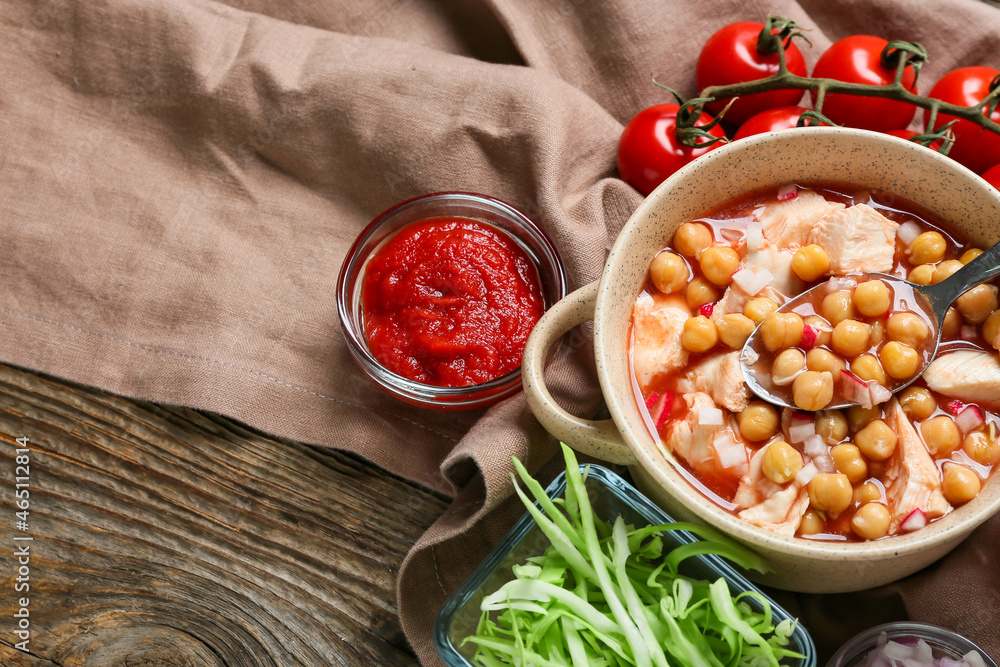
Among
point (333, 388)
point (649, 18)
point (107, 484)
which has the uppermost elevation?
point (649, 18)

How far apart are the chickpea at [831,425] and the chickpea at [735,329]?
289 mm

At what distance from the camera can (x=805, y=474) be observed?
6.82 feet

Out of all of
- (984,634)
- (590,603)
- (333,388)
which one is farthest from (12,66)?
(984,634)

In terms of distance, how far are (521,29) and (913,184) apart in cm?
160

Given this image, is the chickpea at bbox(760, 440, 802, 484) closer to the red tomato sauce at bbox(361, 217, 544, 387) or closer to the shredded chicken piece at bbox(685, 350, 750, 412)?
the shredded chicken piece at bbox(685, 350, 750, 412)

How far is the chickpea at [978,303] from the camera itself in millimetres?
2070

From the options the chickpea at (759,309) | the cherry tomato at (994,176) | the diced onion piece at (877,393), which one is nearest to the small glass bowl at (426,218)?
the chickpea at (759,309)

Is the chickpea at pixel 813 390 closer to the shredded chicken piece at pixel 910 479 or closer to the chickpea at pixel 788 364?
the chickpea at pixel 788 364

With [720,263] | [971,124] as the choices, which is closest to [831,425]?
[720,263]

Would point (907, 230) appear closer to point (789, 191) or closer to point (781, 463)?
point (789, 191)

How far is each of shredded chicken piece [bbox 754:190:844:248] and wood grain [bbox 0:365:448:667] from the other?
1.45 meters

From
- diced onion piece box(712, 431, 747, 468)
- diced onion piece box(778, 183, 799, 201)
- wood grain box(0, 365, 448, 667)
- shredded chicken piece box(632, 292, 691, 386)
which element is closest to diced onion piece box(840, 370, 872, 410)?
diced onion piece box(712, 431, 747, 468)

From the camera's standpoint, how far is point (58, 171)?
296 cm

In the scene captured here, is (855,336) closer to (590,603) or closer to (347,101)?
(590,603)
